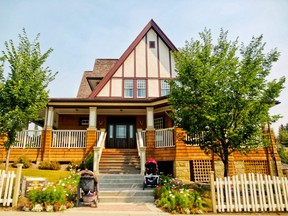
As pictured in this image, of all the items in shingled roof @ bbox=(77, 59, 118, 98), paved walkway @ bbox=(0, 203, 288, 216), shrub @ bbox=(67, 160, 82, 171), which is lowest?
paved walkway @ bbox=(0, 203, 288, 216)

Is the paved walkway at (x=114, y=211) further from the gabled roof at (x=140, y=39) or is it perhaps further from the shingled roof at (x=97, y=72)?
the shingled roof at (x=97, y=72)

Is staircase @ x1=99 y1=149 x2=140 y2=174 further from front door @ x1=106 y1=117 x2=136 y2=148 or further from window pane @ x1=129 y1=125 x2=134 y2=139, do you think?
window pane @ x1=129 y1=125 x2=134 y2=139

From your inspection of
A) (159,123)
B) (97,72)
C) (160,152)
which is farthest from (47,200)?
(97,72)

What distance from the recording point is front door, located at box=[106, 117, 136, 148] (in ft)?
56.0

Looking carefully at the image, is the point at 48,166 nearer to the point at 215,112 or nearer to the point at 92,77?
the point at 92,77

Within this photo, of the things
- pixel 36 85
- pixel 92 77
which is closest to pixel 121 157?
pixel 36 85

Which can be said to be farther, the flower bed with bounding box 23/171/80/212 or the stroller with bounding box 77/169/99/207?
the stroller with bounding box 77/169/99/207

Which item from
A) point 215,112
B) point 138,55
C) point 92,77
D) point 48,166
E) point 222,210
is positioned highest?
point 138,55

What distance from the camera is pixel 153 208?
732 centimetres

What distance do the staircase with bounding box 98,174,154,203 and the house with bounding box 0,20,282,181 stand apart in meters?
1.63

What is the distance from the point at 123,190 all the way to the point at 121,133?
329 inches

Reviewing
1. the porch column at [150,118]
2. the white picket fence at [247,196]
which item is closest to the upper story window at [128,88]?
the porch column at [150,118]

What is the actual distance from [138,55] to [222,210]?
13.6 m

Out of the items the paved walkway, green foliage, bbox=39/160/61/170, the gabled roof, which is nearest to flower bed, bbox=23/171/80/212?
the paved walkway
